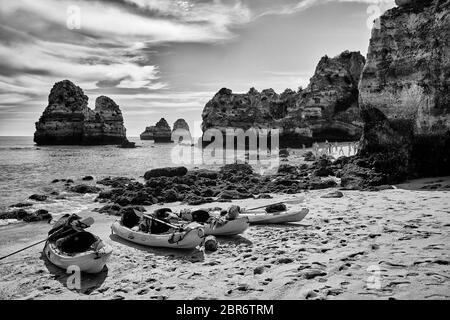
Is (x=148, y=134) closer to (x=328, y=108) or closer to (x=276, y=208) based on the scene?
(x=328, y=108)

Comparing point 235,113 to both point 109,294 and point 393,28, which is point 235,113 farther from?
point 109,294

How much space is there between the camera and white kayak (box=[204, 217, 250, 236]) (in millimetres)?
10797

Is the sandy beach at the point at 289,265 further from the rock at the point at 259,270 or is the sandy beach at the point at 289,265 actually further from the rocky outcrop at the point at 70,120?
the rocky outcrop at the point at 70,120

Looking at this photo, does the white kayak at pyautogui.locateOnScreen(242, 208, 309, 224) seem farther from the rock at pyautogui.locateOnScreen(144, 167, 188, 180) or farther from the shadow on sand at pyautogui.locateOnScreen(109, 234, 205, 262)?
the rock at pyautogui.locateOnScreen(144, 167, 188, 180)

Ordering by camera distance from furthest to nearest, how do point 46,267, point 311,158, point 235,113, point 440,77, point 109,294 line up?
point 235,113, point 311,158, point 440,77, point 46,267, point 109,294

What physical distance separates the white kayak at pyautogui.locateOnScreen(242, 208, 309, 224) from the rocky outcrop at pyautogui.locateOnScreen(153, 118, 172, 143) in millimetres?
136076

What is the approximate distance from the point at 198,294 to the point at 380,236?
5.49 metres

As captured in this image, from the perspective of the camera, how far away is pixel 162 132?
477ft

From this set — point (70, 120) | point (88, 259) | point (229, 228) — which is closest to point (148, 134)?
point (70, 120)

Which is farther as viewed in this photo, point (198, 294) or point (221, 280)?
point (221, 280)

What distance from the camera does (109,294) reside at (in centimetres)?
718

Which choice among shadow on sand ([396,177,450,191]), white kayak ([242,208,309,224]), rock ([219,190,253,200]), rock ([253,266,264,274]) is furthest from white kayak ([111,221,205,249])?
shadow on sand ([396,177,450,191])
